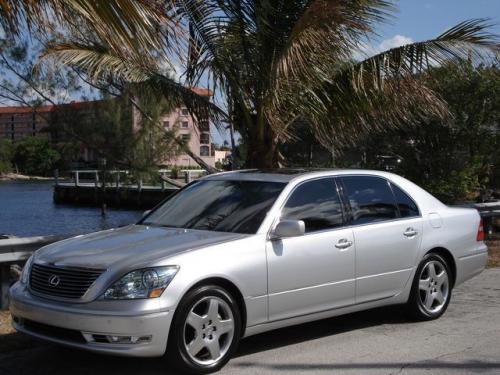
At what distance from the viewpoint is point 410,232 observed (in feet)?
23.2

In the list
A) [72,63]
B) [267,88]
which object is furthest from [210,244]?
[72,63]

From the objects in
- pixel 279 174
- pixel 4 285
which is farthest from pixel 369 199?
pixel 4 285

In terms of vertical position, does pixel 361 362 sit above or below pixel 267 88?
below

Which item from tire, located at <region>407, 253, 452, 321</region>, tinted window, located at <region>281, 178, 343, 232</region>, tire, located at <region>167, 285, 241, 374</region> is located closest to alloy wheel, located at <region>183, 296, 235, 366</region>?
tire, located at <region>167, 285, 241, 374</region>

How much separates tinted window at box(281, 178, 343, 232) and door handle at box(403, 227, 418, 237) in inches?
33.2

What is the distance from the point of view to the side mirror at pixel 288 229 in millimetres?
5805

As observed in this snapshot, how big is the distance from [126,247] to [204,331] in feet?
3.02

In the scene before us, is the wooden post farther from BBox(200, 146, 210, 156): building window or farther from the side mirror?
BBox(200, 146, 210, 156): building window

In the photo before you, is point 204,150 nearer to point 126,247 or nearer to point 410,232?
point 410,232

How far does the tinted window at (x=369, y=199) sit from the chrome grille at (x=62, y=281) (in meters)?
2.66

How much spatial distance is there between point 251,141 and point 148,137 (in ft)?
43.6

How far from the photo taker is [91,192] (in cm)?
5478

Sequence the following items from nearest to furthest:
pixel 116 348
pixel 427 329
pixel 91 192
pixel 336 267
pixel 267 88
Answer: pixel 116 348 < pixel 336 267 < pixel 427 329 < pixel 267 88 < pixel 91 192

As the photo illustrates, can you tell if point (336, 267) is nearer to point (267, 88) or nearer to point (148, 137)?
point (267, 88)
